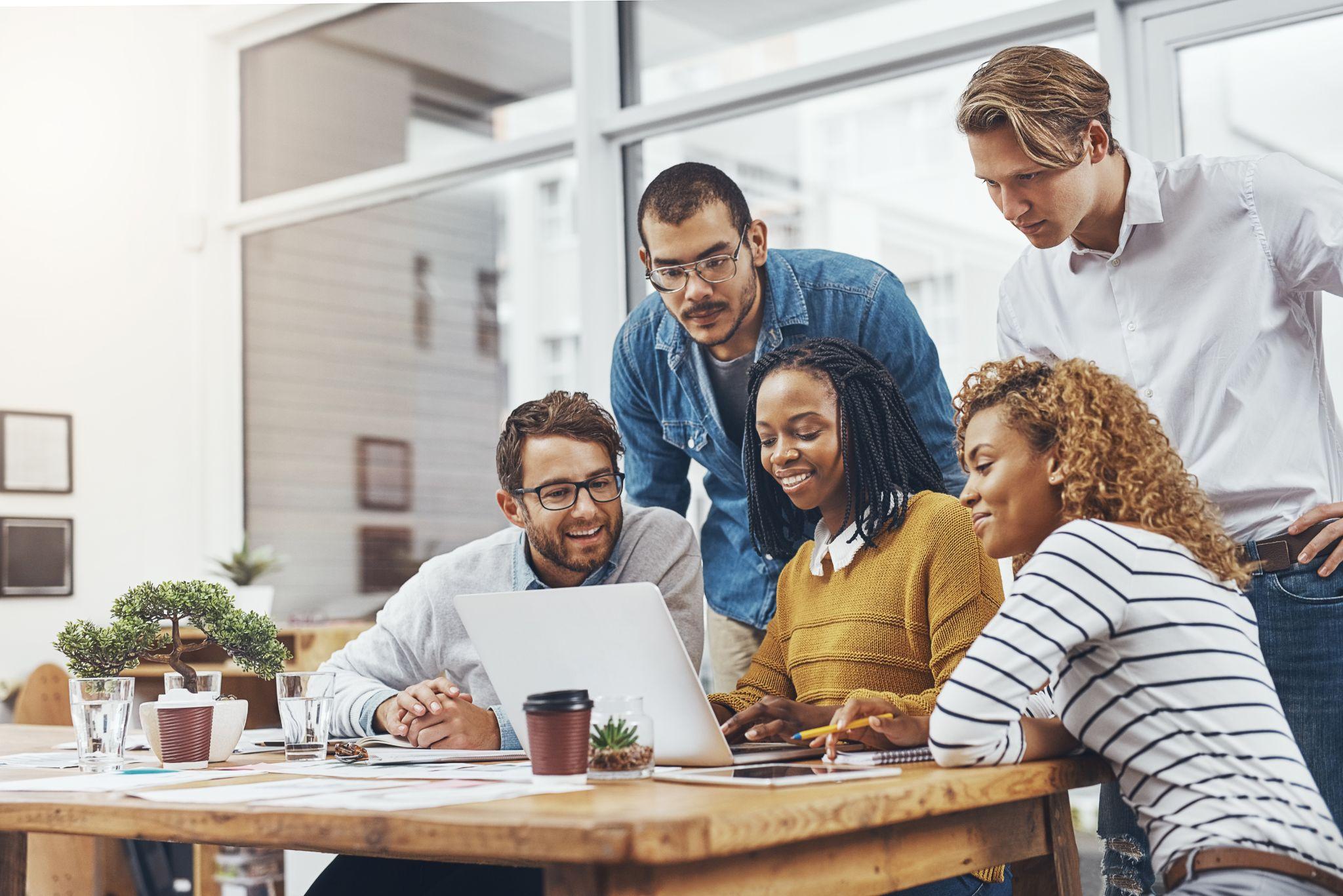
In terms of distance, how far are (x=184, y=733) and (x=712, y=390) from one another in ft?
3.81

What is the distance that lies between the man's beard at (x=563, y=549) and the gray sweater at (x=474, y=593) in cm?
3

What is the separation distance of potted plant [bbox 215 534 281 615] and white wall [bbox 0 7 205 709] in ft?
0.90

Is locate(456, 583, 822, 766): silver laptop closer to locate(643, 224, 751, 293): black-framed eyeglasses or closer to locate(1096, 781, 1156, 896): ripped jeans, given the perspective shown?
locate(1096, 781, 1156, 896): ripped jeans

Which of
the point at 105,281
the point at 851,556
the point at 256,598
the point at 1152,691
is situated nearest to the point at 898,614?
the point at 851,556

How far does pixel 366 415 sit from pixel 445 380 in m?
0.33

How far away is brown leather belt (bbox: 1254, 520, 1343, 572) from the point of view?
170 cm

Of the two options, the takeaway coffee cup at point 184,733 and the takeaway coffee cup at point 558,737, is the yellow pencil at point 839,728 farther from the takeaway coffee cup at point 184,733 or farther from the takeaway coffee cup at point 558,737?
the takeaway coffee cup at point 184,733

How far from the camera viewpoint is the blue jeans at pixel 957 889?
1528mm

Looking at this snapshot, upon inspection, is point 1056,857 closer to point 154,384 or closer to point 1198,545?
point 1198,545

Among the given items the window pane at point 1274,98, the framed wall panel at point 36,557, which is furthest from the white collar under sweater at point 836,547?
the framed wall panel at point 36,557

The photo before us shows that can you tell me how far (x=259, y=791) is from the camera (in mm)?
1314

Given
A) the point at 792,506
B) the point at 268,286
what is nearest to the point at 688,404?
the point at 792,506

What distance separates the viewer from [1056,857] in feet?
4.50

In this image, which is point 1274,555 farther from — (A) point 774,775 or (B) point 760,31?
(B) point 760,31
